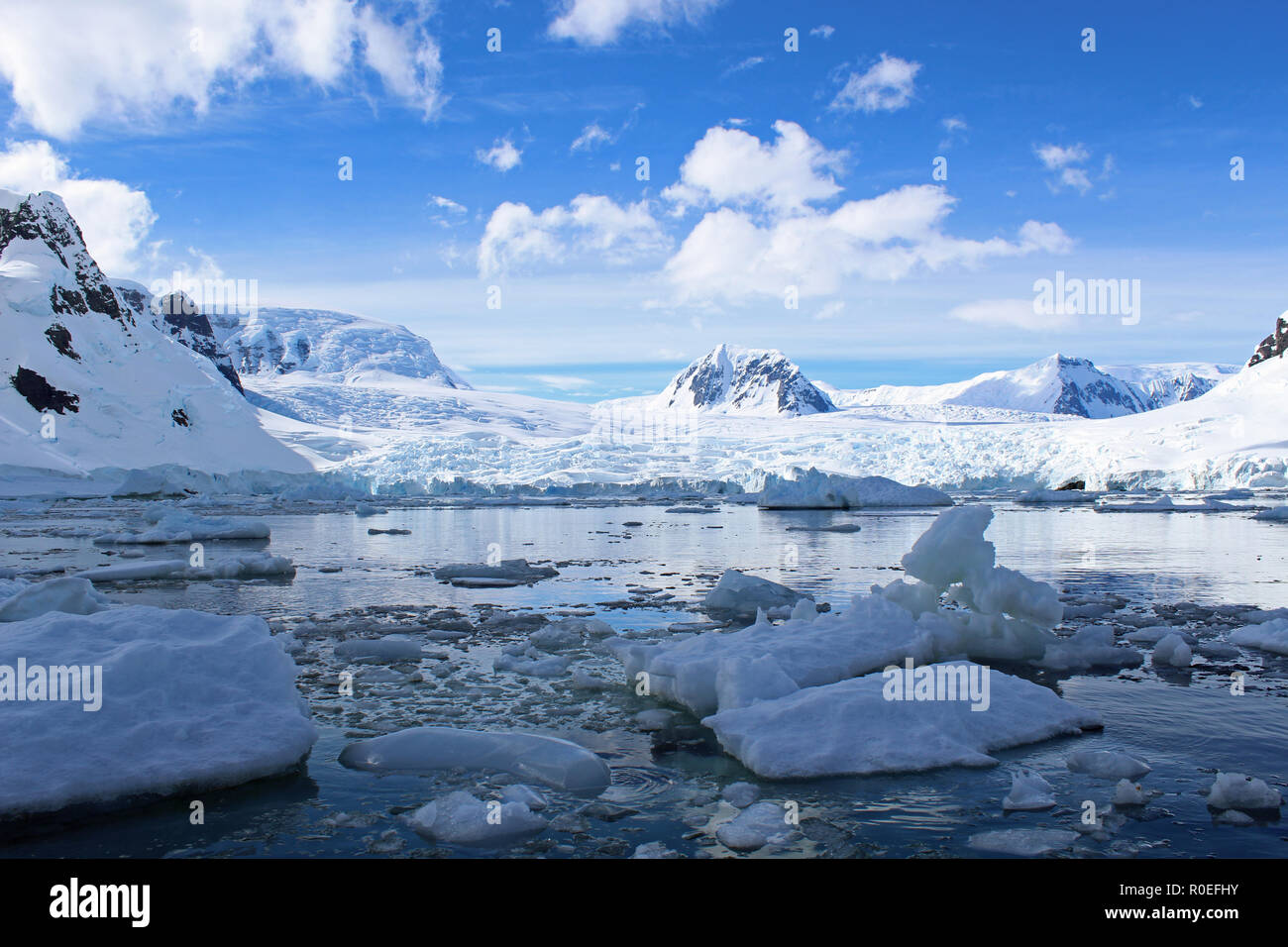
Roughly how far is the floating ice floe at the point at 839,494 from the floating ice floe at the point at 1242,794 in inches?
1280

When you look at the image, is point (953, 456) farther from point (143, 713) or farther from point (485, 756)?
point (143, 713)

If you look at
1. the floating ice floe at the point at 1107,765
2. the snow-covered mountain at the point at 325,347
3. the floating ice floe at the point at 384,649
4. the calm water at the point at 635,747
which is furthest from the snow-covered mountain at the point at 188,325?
the floating ice floe at the point at 1107,765

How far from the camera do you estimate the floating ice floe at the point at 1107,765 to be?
200 inches

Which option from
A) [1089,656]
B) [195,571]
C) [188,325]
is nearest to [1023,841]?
[1089,656]

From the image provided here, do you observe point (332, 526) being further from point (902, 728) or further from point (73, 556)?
point (902, 728)

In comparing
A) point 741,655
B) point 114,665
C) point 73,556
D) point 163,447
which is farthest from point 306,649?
point 163,447

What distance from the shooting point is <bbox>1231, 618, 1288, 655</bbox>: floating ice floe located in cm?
838

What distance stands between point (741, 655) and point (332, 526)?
24.1 meters

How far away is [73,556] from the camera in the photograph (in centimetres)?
1736

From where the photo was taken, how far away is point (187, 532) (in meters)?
20.6

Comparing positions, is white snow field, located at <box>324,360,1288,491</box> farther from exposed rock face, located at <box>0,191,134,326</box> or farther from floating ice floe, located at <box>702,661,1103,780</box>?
floating ice floe, located at <box>702,661,1103,780</box>

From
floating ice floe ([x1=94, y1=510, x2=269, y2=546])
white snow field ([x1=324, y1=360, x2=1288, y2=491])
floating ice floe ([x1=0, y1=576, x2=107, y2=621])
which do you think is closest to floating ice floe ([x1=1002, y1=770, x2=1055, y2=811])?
floating ice floe ([x1=0, y1=576, x2=107, y2=621])

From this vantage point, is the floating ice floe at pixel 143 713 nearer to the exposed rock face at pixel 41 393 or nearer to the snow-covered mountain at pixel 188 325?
the exposed rock face at pixel 41 393
